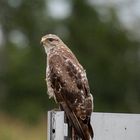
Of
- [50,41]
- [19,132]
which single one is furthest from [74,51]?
[50,41]

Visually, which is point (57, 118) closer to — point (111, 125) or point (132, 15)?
point (111, 125)

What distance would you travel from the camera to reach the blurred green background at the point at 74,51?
2428 centimetres

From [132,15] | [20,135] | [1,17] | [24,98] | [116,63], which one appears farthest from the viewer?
[132,15]

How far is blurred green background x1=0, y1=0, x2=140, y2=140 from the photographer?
24.3m

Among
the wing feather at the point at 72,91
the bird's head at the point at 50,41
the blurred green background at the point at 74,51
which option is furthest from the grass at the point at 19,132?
the wing feather at the point at 72,91

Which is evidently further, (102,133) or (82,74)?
(82,74)

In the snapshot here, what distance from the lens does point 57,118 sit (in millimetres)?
6402

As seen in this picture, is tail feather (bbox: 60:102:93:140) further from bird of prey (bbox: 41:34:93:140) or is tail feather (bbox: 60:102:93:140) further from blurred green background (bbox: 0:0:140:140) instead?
blurred green background (bbox: 0:0:140:140)

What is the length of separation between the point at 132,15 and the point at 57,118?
24.1m

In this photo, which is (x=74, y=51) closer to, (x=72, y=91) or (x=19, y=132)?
(x=19, y=132)

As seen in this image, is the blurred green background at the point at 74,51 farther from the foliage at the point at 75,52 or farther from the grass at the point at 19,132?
the grass at the point at 19,132

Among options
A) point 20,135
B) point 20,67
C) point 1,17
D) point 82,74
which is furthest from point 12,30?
point 82,74

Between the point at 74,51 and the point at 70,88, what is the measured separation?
18.5m

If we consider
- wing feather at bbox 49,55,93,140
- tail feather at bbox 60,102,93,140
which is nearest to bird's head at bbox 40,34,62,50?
wing feather at bbox 49,55,93,140
